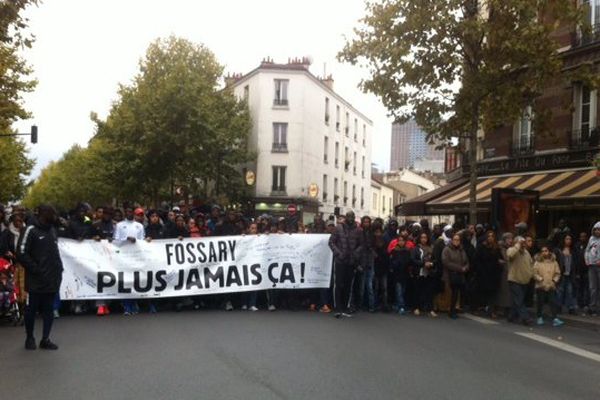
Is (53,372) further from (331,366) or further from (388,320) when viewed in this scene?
(388,320)

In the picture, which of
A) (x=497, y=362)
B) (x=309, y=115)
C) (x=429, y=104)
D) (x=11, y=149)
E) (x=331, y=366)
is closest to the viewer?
(x=331, y=366)

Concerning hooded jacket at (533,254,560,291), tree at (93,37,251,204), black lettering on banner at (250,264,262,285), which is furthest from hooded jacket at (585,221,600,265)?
tree at (93,37,251,204)

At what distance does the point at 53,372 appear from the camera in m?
6.96

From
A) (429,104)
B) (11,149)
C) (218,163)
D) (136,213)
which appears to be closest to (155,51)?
(218,163)

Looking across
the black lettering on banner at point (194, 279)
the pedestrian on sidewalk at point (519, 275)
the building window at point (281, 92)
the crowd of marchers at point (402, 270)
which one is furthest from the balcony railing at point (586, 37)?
the building window at point (281, 92)

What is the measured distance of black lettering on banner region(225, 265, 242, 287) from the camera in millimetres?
12461

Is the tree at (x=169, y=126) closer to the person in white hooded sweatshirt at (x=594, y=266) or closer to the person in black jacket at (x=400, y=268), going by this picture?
the person in black jacket at (x=400, y=268)

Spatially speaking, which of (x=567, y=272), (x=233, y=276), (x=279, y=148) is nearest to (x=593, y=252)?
(x=567, y=272)

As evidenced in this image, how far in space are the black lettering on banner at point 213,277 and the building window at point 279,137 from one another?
118ft

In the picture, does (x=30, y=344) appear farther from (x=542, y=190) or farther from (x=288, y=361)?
(x=542, y=190)

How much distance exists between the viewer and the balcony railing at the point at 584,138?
1980cm

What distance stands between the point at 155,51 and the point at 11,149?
41.9 ft

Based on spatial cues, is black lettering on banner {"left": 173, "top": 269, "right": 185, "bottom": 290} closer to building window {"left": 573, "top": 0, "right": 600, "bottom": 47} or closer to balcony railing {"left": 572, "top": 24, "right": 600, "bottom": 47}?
balcony railing {"left": 572, "top": 24, "right": 600, "bottom": 47}

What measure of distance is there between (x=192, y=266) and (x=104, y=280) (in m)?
1.58
